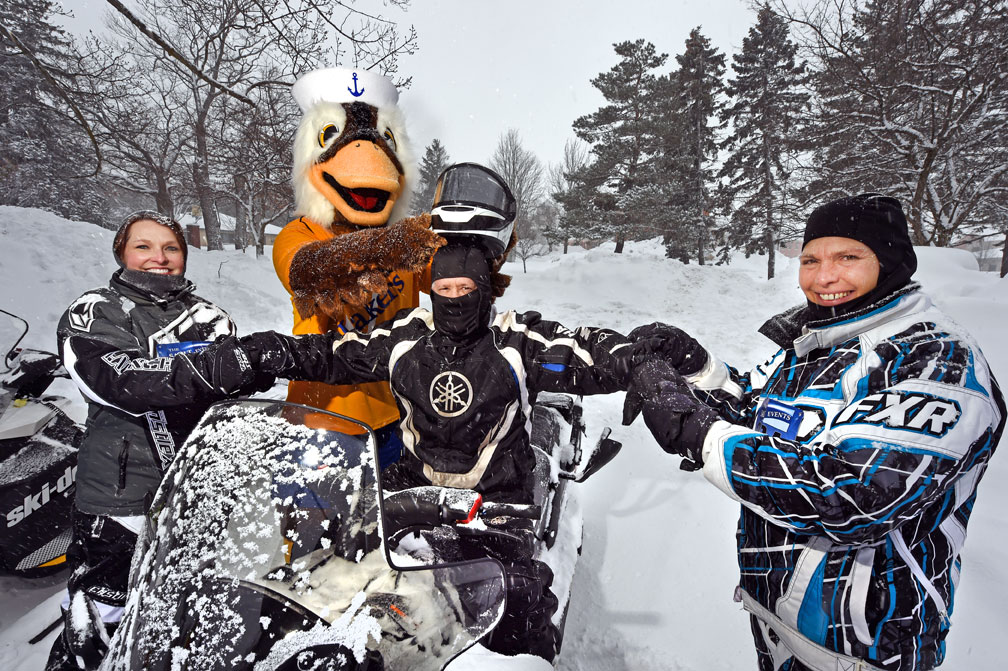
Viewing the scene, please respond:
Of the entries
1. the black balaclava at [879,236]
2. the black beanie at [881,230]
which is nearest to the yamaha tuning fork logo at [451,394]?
the black balaclava at [879,236]

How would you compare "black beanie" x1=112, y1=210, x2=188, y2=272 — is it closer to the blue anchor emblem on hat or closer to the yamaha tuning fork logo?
the blue anchor emblem on hat

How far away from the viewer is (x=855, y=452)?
1.36 meters

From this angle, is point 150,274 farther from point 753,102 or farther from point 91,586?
point 753,102

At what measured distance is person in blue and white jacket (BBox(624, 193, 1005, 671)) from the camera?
1342 millimetres

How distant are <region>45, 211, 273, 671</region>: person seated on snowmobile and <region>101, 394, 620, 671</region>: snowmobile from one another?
575mm

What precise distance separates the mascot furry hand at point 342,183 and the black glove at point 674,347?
1134 millimetres

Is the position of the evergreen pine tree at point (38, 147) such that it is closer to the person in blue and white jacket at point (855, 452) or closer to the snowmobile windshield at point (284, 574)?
the snowmobile windshield at point (284, 574)

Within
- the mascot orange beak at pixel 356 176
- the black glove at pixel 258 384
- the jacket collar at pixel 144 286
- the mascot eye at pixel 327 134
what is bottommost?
the black glove at pixel 258 384

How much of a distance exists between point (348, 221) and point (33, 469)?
251cm

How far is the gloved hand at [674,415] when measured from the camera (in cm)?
153

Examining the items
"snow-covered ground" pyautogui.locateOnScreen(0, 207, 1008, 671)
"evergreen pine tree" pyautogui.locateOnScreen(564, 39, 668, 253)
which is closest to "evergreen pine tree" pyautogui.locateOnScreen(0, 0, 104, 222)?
"snow-covered ground" pyautogui.locateOnScreen(0, 207, 1008, 671)

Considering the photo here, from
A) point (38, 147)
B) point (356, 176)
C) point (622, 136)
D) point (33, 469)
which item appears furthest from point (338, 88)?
point (622, 136)

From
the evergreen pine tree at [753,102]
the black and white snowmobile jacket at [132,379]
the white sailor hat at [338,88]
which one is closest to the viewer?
the black and white snowmobile jacket at [132,379]

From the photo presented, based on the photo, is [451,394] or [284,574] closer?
[284,574]
